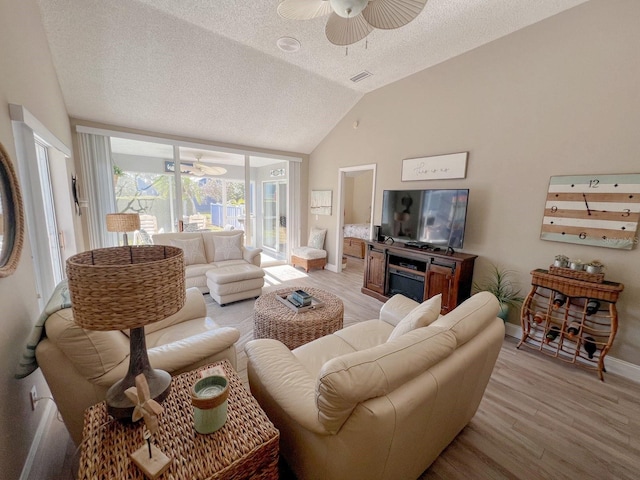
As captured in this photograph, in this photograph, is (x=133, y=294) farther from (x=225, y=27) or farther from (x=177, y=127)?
(x=177, y=127)

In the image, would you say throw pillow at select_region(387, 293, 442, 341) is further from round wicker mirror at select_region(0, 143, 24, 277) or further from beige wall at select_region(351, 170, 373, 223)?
beige wall at select_region(351, 170, 373, 223)

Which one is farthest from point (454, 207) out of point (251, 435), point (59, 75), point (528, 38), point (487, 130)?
point (59, 75)

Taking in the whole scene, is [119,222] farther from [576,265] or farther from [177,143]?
[576,265]

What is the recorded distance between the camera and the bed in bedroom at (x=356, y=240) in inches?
257

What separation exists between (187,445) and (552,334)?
3206 mm

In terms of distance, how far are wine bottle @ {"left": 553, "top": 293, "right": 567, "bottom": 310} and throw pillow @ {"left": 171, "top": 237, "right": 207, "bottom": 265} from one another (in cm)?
435

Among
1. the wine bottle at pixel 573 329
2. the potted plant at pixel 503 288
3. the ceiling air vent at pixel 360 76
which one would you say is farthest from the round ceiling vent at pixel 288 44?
the wine bottle at pixel 573 329

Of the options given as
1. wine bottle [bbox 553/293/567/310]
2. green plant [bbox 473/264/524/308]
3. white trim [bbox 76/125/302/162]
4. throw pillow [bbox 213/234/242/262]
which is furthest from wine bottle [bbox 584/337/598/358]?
white trim [bbox 76/125/302/162]

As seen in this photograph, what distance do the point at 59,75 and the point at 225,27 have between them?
6.68 feet

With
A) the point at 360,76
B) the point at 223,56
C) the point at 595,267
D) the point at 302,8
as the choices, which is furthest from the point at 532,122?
the point at 223,56

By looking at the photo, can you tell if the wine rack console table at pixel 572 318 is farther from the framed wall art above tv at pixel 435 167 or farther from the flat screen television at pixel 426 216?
the framed wall art above tv at pixel 435 167

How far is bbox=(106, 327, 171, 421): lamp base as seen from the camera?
0.99m

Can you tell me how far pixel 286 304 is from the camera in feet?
8.11

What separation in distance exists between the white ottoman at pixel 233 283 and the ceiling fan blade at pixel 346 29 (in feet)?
9.29
